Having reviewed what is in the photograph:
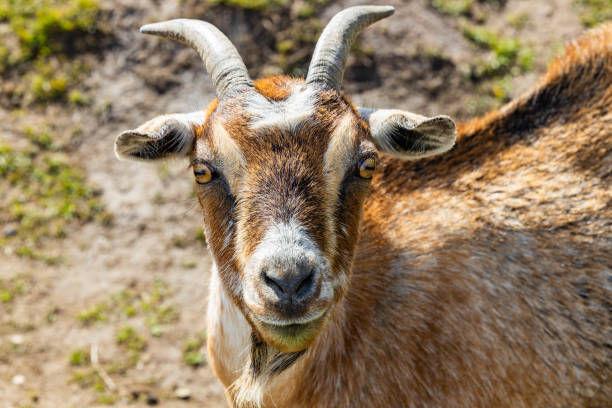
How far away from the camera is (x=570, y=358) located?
4500 millimetres

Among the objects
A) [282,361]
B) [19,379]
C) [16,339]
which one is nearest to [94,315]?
[16,339]

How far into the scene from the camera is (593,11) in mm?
8672

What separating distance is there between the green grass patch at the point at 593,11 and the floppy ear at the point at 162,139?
266 inches

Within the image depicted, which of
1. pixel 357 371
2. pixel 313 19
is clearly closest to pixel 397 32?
pixel 313 19

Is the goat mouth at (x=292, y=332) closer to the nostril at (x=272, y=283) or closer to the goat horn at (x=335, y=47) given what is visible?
the nostril at (x=272, y=283)

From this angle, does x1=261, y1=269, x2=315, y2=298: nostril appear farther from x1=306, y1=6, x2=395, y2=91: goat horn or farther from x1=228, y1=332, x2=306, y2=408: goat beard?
x1=306, y1=6, x2=395, y2=91: goat horn

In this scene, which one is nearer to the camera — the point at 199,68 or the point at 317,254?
the point at 317,254

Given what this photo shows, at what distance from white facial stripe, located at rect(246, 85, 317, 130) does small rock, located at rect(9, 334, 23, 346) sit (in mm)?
4139

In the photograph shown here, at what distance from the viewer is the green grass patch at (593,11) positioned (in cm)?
861

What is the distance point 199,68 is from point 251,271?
5.53 metres

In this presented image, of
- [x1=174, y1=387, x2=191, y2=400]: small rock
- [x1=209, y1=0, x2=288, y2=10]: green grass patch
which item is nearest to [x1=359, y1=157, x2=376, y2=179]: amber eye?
[x1=174, y1=387, x2=191, y2=400]: small rock

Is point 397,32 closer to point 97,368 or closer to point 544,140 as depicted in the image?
point 544,140

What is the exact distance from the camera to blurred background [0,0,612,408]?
6262mm

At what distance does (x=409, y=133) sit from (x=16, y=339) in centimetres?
464
